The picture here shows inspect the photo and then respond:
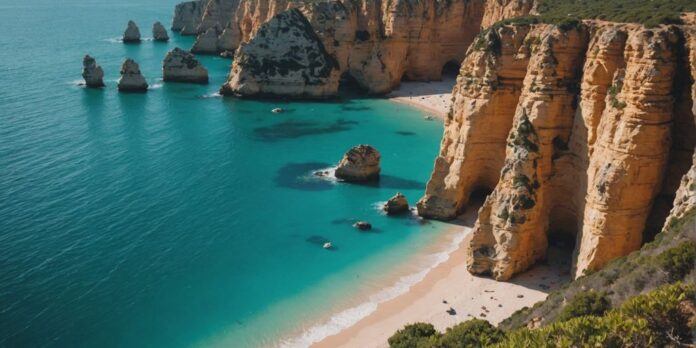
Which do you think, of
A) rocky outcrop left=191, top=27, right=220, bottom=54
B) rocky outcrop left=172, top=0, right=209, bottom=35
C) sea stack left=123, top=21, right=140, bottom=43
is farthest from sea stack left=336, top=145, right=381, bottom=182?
rocky outcrop left=172, top=0, right=209, bottom=35

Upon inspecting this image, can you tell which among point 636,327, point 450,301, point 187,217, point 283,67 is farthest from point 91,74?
point 636,327

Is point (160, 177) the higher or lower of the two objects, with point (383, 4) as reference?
lower

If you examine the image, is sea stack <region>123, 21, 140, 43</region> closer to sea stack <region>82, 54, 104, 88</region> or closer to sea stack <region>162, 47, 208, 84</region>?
sea stack <region>162, 47, 208, 84</region>

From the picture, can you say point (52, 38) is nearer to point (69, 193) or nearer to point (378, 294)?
point (69, 193)

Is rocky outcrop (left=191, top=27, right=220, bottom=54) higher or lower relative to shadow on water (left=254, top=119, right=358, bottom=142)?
higher

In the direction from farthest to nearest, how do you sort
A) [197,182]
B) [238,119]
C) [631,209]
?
1. [238,119]
2. [197,182]
3. [631,209]

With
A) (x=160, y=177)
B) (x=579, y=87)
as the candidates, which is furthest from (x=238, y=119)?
(x=579, y=87)

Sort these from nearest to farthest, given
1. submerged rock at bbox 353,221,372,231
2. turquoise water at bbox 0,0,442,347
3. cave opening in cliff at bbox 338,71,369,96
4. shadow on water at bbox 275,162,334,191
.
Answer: turquoise water at bbox 0,0,442,347 → submerged rock at bbox 353,221,372,231 → shadow on water at bbox 275,162,334,191 → cave opening in cliff at bbox 338,71,369,96
